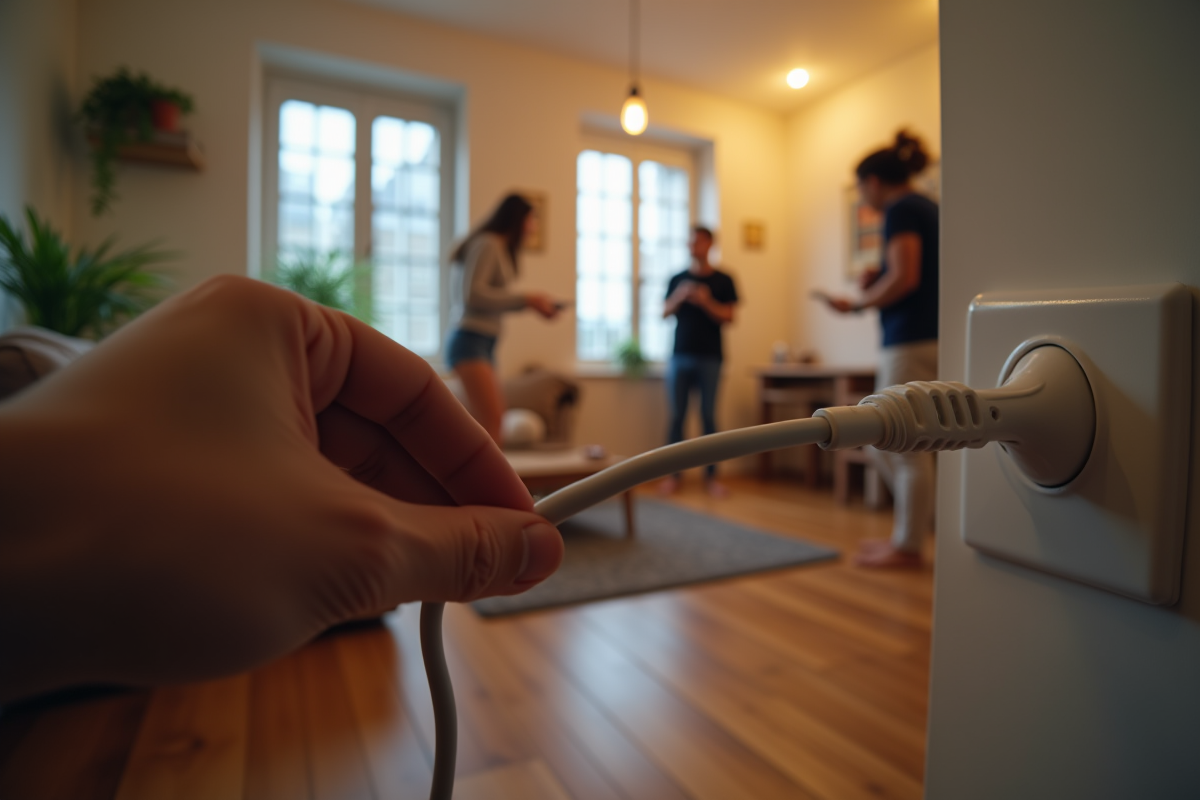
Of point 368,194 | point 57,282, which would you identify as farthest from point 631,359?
point 57,282

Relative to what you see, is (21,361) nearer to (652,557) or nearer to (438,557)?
(438,557)

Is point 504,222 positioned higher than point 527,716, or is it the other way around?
point 504,222

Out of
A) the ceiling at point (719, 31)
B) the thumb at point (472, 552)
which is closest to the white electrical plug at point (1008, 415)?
the thumb at point (472, 552)

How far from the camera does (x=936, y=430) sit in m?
0.31

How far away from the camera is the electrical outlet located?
290mm

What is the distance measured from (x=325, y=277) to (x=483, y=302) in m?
1.40

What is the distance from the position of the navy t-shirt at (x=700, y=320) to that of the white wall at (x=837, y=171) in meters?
1.09

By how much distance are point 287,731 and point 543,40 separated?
420 cm

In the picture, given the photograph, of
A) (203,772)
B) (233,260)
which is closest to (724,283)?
(233,260)

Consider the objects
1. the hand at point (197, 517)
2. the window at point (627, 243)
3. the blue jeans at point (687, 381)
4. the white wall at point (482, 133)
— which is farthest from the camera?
the window at point (627, 243)

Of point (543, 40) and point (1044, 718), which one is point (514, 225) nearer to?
point (543, 40)

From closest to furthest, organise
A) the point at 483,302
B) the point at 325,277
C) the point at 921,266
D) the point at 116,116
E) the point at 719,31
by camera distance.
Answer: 1. the point at 921,266
2. the point at 483,302
3. the point at 116,116
4. the point at 325,277
5. the point at 719,31

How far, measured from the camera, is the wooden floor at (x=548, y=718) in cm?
92

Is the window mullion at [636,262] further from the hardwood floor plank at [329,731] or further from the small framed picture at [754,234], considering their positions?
the hardwood floor plank at [329,731]
